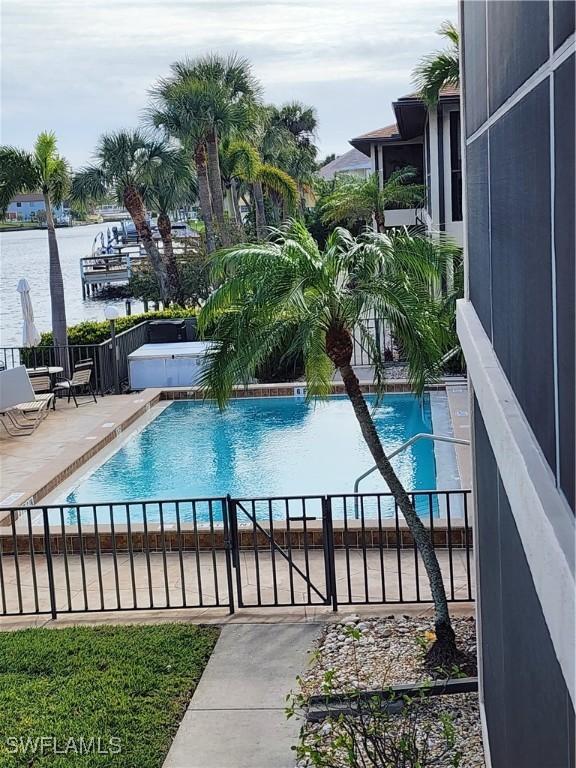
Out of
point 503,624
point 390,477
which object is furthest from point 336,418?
point 503,624

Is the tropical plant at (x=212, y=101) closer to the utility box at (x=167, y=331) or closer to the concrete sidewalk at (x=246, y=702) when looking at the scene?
the utility box at (x=167, y=331)

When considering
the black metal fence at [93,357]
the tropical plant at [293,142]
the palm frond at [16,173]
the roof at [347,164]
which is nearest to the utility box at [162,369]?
the black metal fence at [93,357]

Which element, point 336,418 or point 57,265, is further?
point 57,265

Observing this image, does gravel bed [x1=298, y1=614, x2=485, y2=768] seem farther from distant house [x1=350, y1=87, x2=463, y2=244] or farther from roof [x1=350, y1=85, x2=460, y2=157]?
roof [x1=350, y1=85, x2=460, y2=157]

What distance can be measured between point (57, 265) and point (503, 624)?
66.0ft

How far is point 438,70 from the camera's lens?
17547 millimetres

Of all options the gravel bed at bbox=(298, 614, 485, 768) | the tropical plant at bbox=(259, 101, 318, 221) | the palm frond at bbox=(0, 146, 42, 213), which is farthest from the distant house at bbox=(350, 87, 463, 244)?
the tropical plant at bbox=(259, 101, 318, 221)

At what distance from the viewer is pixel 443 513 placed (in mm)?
12398

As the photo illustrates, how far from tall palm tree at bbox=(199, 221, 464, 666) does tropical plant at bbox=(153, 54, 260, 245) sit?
927 inches

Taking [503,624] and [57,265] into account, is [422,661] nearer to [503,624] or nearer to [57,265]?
[503,624]

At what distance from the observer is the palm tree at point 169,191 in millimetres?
30141

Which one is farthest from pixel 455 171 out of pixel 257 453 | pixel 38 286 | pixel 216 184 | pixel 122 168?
pixel 38 286

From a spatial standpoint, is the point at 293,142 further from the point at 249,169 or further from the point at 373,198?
the point at 373,198

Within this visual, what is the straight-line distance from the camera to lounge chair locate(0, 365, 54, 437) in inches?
669
